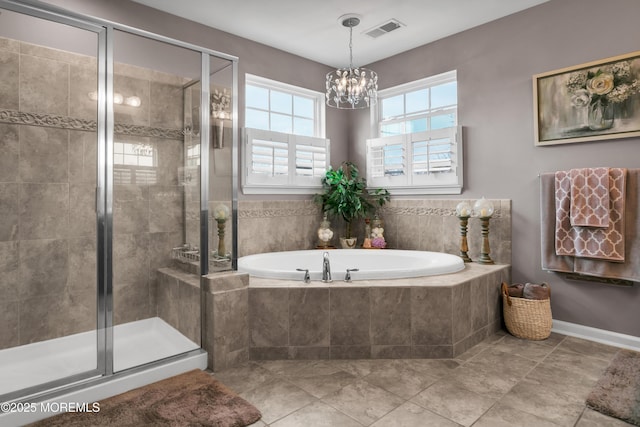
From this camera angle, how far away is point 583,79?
2.88 meters

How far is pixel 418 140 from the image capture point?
3.93 m

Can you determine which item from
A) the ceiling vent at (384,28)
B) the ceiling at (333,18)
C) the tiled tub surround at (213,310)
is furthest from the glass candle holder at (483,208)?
the tiled tub surround at (213,310)

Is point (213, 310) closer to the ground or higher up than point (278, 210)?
closer to the ground

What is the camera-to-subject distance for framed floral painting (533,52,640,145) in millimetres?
2684

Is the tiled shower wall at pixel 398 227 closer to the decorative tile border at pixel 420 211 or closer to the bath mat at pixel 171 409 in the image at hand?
the decorative tile border at pixel 420 211

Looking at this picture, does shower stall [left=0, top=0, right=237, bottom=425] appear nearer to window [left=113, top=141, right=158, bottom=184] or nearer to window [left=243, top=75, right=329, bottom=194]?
window [left=113, top=141, right=158, bottom=184]

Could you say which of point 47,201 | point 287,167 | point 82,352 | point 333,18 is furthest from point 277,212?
point 82,352

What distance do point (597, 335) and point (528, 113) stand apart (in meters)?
1.77

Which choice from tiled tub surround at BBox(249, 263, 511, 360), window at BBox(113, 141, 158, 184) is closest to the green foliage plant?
tiled tub surround at BBox(249, 263, 511, 360)

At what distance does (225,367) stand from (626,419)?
2114 millimetres

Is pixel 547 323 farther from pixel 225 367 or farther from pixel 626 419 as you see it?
pixel 225 367

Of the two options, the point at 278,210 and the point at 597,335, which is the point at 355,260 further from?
the point at 597,335

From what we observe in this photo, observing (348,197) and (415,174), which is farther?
(348,197)

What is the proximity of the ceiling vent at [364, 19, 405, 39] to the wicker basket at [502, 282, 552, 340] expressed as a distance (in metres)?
2.47
